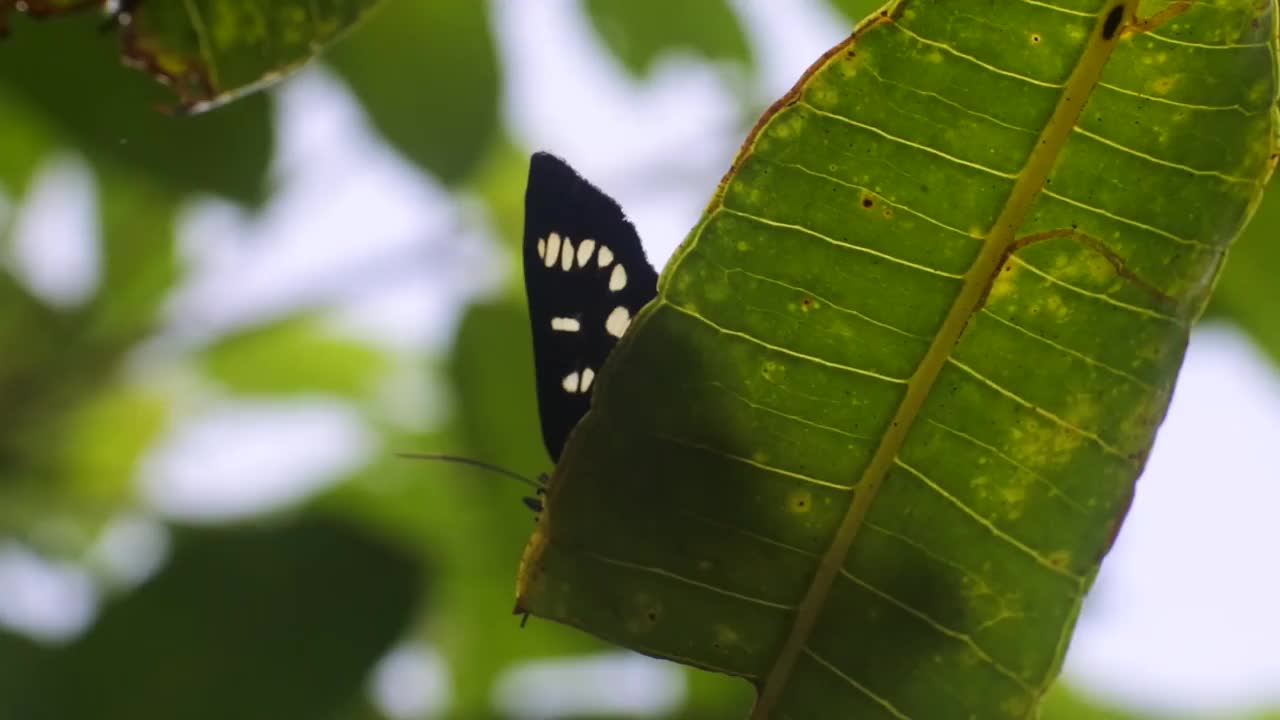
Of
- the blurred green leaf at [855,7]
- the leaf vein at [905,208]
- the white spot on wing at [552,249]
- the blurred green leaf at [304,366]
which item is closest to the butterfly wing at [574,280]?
the white spot on wing at [552,249]

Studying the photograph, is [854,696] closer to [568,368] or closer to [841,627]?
[841,627]

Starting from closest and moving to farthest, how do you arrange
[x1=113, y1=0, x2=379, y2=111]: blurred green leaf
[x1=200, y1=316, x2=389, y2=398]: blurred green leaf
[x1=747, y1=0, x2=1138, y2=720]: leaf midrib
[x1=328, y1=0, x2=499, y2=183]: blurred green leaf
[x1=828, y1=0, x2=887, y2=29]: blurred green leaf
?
1. [x1=747, y1=0, x2=1138, y2=720]: leaf midrib
2. [x1=113, y1=0, x2=379, y2=111]: blurred green leaf
3. [x1=828, y1=0, x2=887, y2=29]: blurred green leaf
4. [x1=328, y1=0, x2=499, y2=183]: blurred green leaf
5. [x1=200, y1=316, x2=389, y2=398]: blurred green leaf

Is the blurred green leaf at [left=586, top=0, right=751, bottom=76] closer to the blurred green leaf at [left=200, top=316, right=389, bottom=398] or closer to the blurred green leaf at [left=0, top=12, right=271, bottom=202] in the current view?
the blurred green leaf at [left=0, top=12, right=271, bottom=202]

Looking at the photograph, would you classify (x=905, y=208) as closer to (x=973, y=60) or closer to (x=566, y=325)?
(x=973, y=60)

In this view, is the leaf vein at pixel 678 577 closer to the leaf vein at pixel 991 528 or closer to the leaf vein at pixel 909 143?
the leaf vein at pixel 991 528

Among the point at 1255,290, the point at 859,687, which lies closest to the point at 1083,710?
the point at 1255,290

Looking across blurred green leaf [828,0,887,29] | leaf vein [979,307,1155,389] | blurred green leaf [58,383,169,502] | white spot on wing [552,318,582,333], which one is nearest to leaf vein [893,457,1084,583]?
leaf vein [979,307,1155,389]
